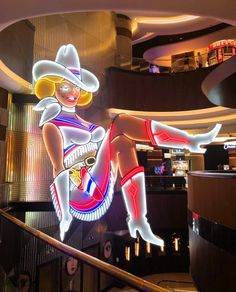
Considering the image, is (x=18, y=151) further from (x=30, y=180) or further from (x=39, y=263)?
(x=39, y=263)

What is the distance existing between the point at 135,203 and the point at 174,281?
5.19 metres

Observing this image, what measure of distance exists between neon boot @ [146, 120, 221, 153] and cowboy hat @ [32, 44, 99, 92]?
1.65m

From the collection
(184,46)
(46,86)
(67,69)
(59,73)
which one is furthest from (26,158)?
(184,46)

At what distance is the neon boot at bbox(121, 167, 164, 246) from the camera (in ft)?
23.0

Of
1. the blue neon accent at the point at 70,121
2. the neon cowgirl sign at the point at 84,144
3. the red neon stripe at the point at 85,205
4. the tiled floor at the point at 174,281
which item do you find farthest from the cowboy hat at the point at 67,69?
the tiled floor at the point at 174,281

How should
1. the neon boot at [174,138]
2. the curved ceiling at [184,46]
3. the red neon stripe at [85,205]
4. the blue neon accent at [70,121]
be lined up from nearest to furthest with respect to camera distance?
1. the blue neon accent at [70,121]
2. the red neon stripe at [85,205]
3. the neon boot at [174,138]
4. the curved ceiling at [184,46]

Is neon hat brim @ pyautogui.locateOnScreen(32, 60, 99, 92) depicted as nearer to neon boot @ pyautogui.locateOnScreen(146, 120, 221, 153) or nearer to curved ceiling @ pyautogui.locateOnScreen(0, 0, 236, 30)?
neon boot @ pyautogui.locateOnScreen(146, 120, 221, 153)

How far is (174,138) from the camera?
23.2 ft

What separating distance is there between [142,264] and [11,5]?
9.80m

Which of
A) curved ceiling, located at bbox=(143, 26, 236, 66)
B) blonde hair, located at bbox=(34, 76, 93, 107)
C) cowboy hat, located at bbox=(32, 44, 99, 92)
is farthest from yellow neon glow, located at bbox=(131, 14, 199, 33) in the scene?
blonde hair, located at bbox=(34, 76, 93, 107)

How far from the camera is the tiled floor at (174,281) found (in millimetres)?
10123

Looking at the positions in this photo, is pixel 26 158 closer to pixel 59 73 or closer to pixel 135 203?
pixel 59 73

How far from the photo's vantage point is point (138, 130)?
7262 mm

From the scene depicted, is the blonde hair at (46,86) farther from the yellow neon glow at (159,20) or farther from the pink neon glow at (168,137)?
the yellow neon glow at (159,20)
